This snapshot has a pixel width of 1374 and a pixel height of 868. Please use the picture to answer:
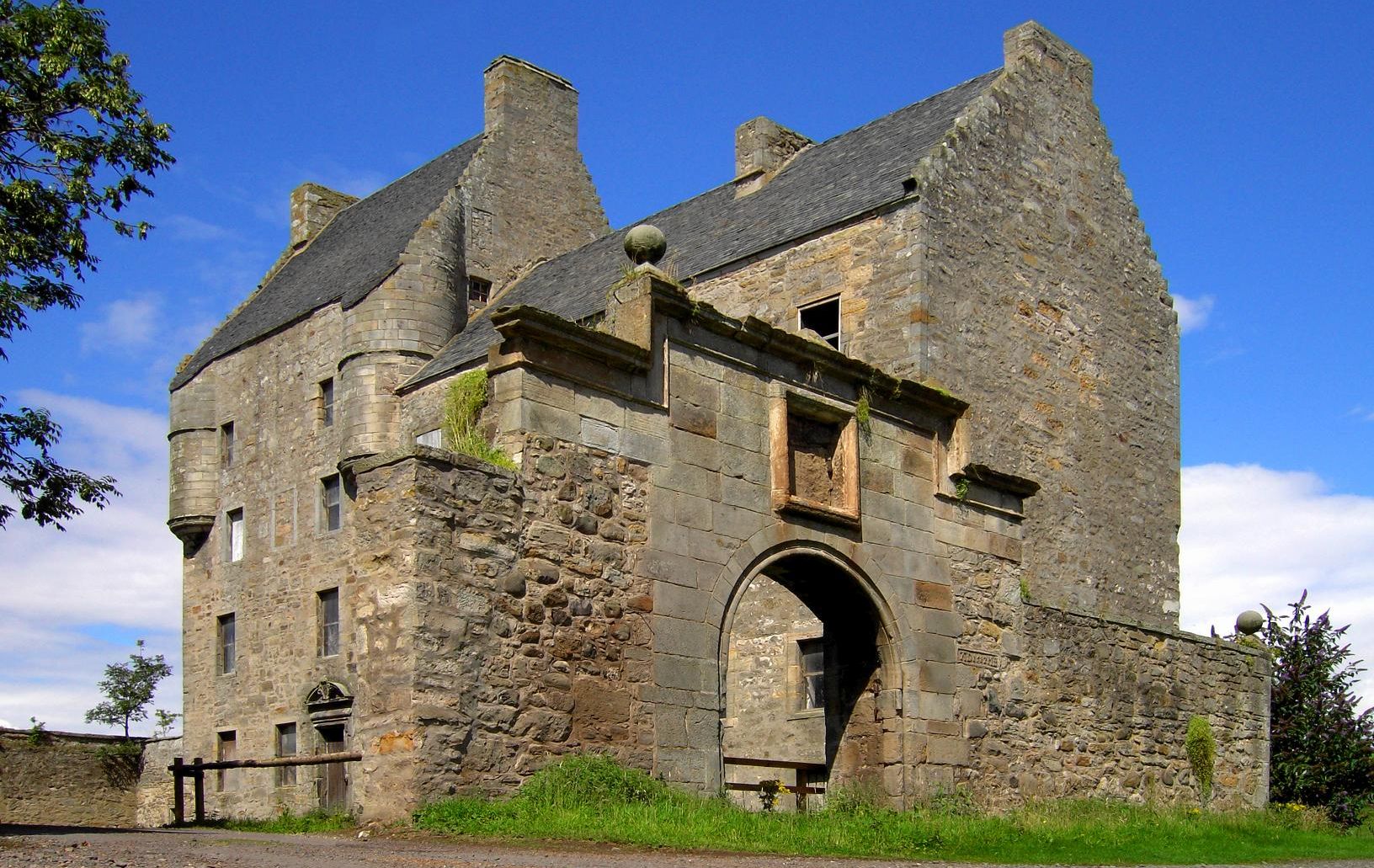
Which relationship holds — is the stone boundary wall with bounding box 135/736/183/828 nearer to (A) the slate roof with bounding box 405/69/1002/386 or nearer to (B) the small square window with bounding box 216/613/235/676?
(B) the small square window with bounding box 216/613/235/676

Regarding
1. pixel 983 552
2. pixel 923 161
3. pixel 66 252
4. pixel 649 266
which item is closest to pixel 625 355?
pixel 649 266

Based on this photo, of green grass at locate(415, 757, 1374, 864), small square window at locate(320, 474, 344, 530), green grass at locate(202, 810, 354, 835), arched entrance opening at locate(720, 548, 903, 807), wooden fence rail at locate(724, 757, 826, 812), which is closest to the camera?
green grass at locate(415, 757, 1374, 864)

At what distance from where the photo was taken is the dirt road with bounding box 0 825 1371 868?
8.27 m

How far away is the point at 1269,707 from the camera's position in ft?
65.5

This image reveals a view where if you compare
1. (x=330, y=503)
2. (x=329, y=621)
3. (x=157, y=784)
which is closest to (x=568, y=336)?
(x=329, y=621)

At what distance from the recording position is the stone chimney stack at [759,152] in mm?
24812

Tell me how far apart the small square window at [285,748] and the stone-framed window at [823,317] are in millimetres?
11970

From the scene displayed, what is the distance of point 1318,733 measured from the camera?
2027 cm

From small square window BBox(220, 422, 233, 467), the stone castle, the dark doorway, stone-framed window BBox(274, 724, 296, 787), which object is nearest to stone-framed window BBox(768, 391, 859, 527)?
the stone castle

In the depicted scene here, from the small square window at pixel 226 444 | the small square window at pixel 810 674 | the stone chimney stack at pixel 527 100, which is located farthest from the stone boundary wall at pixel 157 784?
the stone chimney stack at pixel 527 100

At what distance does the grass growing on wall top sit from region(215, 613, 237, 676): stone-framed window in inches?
684

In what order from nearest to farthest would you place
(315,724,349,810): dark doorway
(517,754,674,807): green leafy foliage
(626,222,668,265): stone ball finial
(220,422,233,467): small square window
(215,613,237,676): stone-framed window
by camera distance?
(517,754,674,807): green leafy foliage → (626,222,668,265): stone ball finial → (315,724,349,810): dark doorway → (215,613,237,676): stone-framed window → (220,422,233,467): small square window

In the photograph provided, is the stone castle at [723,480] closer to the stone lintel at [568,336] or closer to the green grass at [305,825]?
the stone lintel at [568,336]

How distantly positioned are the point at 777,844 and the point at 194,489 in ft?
70.1
